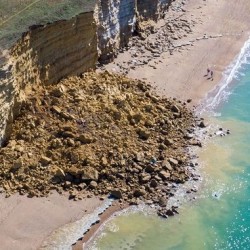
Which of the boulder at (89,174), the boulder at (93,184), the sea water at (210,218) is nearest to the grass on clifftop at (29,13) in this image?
the boulder at (89,174)

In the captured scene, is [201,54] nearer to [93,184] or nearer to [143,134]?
[143,134]

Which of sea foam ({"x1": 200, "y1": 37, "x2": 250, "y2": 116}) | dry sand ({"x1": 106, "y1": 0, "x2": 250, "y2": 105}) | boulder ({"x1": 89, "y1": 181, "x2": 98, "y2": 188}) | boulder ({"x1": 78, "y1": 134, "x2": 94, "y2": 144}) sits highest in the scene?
boulder ({"x1": 78, "y1": 134, "x2": 94, "y2": 144})

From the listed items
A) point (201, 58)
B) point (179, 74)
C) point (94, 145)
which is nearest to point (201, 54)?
point (201, 58)

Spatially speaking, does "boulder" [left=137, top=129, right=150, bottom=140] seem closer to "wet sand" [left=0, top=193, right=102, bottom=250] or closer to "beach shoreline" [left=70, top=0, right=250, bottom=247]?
"wet sand" [left=0, top=193, right=102, bottom=250]

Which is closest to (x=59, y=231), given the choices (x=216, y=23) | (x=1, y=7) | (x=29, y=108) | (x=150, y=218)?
(x=150, y=218)

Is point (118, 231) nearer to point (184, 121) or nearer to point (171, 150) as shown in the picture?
point (171, 150)

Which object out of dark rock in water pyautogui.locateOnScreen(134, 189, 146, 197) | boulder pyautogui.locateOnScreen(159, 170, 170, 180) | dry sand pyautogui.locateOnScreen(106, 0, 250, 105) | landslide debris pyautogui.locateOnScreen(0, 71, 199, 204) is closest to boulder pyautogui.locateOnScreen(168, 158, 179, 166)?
landslide debris pyautogui.locateOnScreen(0, 71, 199, 204)
